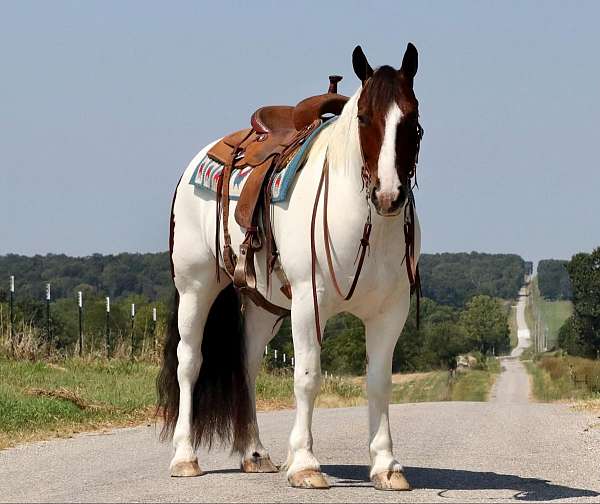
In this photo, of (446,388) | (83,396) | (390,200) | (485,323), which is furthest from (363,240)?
(485,323)

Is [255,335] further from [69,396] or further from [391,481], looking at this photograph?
[69,396]

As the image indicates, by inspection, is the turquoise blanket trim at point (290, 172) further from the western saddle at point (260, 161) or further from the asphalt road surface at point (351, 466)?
the asphalt road surface at point (351, 466)

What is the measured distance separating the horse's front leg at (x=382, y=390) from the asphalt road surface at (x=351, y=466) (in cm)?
13

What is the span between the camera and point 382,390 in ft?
25.9

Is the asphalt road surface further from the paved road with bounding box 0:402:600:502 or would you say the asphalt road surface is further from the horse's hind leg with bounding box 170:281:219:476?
the horse's hind leg with bounding box 170:281:219:476

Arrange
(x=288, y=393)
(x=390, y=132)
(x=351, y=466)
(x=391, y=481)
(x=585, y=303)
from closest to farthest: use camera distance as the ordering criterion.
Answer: (x=390, y=132)
(x=391, y=481)
(x=351, y=466)
(x=288, y=393)
(x=585, y=303)

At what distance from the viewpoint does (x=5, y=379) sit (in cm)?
1706

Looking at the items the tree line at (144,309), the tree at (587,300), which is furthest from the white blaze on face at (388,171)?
the tree at (587,300)

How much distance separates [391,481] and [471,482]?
29.1 inches

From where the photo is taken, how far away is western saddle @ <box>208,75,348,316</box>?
27.6ft

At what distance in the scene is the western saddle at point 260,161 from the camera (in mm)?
8414

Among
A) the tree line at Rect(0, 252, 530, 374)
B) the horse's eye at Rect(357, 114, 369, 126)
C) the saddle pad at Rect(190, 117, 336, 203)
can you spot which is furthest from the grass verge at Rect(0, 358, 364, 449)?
the tree line at Rect(0, 252, 530, 374)

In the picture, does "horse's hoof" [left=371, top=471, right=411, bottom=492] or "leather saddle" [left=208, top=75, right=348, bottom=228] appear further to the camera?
"leather saddle" [left=208, top=75, right=348, bottom=228]

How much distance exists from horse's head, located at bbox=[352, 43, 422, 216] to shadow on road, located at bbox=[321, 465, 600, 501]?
182cm
